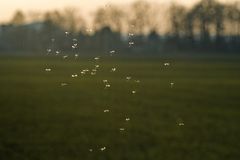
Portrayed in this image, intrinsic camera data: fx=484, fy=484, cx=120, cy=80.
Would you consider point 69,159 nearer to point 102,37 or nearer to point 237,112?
point 237,112

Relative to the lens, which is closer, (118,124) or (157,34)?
(118,124)

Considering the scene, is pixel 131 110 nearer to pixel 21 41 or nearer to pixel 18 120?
pixel 18 120

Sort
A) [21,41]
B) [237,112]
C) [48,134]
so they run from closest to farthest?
[48,134] < [237,112] < [21,41]

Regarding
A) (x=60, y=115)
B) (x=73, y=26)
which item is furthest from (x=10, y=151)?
(x=73, y=26)

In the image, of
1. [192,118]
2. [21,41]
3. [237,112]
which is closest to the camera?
[192,118]

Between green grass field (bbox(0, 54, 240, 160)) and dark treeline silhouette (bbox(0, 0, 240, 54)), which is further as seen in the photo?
dark treeline silhouette (bbox(0, 0, 240, 54))

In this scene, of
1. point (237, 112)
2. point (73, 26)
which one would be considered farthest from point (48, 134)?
point (73, 26)

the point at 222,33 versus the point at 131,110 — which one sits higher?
the point at 131,110

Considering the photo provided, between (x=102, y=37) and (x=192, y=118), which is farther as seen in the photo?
(x=102, y=37)

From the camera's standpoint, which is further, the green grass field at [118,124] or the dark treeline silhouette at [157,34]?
the dark treeline silhouette at [157,34]
